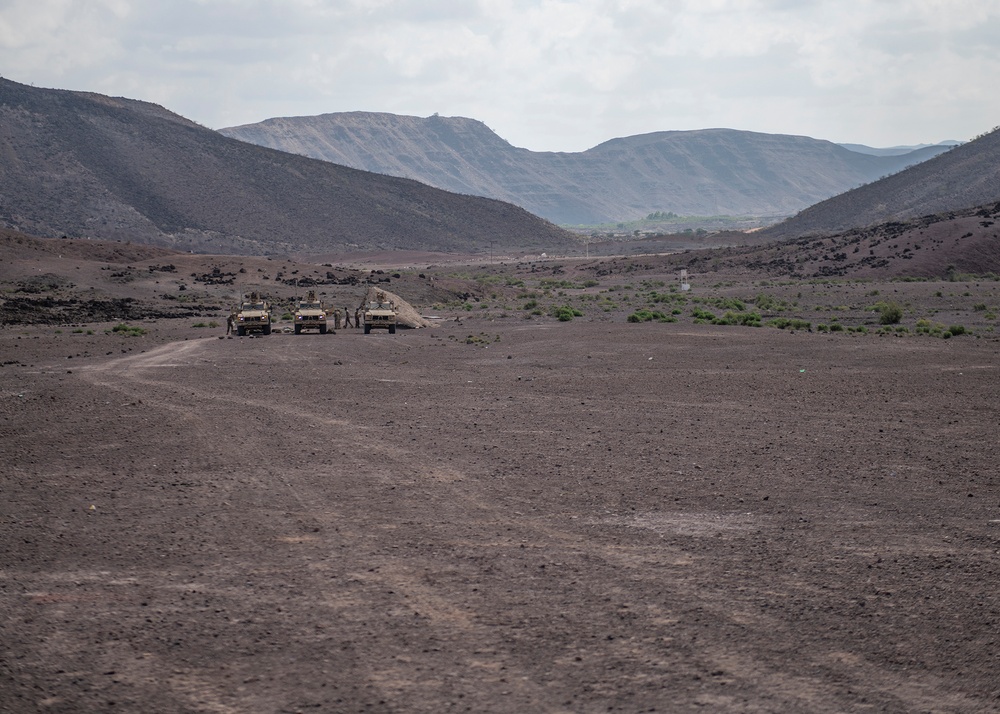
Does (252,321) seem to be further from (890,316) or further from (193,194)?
(193,194)

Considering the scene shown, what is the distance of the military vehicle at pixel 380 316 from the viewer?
124 ft

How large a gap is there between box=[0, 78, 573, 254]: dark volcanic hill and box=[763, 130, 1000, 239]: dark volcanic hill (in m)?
38.8

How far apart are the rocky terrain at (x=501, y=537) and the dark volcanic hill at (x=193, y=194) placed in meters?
101

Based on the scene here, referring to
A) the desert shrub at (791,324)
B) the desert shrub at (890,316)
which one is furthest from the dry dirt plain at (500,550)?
the desert shrub at (890,316)

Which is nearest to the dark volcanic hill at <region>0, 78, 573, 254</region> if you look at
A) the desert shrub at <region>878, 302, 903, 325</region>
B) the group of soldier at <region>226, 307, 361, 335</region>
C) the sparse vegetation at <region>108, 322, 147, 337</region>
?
the sparse vegetation at <region>108, 322, 147, 337</region>

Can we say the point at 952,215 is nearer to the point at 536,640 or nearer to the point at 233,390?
the point at 233,390

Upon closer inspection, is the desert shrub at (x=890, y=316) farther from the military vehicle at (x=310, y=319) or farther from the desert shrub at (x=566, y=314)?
the military vehicle at (x=310, y=319)

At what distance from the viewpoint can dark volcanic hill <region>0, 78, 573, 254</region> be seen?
395 feet

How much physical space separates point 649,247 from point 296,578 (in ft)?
418

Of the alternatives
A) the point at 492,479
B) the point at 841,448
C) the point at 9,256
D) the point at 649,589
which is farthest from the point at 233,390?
the point at 9,256

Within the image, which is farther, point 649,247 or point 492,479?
point 649,247

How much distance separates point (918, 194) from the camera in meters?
136

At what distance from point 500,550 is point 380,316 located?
28780 millimetres

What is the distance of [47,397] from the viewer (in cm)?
1947
